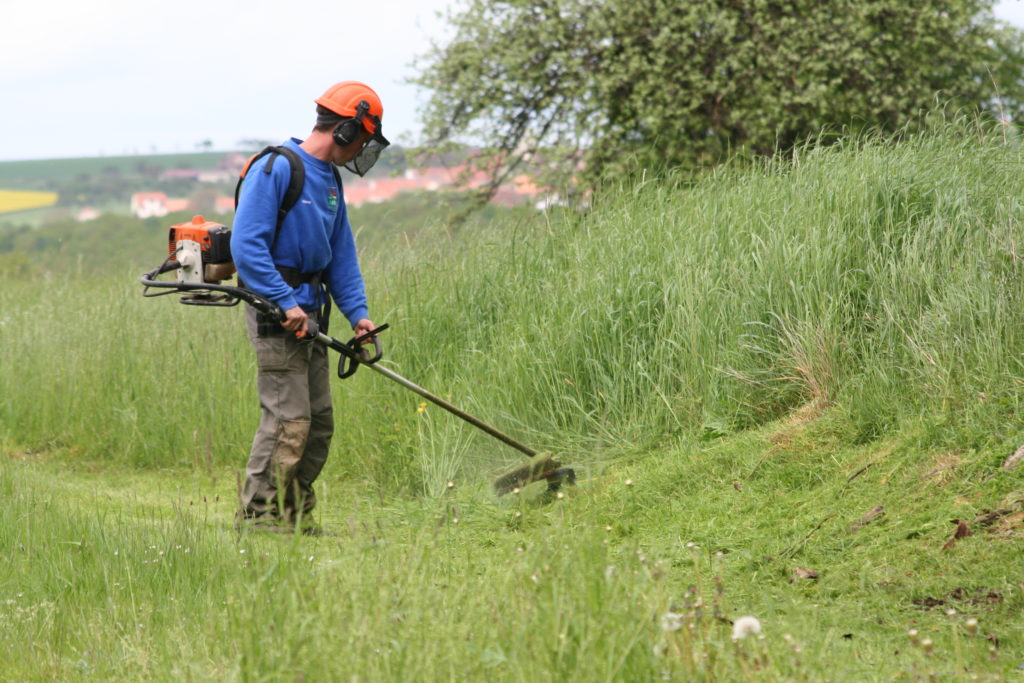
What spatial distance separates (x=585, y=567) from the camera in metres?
2.96

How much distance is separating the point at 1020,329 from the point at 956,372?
35 centimetres

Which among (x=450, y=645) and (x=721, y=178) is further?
(x=721, y=178)

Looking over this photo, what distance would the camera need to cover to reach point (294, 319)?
5.06 meters

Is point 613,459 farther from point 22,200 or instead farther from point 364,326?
point 22,200

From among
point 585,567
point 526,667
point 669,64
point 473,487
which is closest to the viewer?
point 526,667

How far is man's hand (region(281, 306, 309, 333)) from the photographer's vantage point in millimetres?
5059

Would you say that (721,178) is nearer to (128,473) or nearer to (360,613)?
(128,473)

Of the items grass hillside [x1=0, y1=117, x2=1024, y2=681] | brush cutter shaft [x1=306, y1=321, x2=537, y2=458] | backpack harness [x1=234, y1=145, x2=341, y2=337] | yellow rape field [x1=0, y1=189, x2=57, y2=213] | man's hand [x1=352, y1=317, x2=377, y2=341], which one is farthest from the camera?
yellow rape field [x1=0, y1=189, x2=57, y2=213]

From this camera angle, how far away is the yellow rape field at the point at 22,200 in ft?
169

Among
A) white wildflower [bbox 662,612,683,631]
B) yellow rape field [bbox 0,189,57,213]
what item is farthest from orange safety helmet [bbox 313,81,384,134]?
yellow rape field [bbox 0,189,57,213]

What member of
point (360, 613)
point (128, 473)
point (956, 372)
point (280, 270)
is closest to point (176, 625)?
point (360, 613)

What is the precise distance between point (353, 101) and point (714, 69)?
32.8 ft

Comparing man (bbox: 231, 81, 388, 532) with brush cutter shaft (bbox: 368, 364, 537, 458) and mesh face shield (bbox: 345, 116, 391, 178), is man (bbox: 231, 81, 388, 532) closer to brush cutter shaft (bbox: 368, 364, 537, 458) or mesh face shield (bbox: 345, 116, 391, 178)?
mesh face shield (bbox: 345, 116, 391, 178)

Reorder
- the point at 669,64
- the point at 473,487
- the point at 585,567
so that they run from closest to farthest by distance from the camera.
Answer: the point at 585,567 < the point at 473,487 < the point at 669,64
